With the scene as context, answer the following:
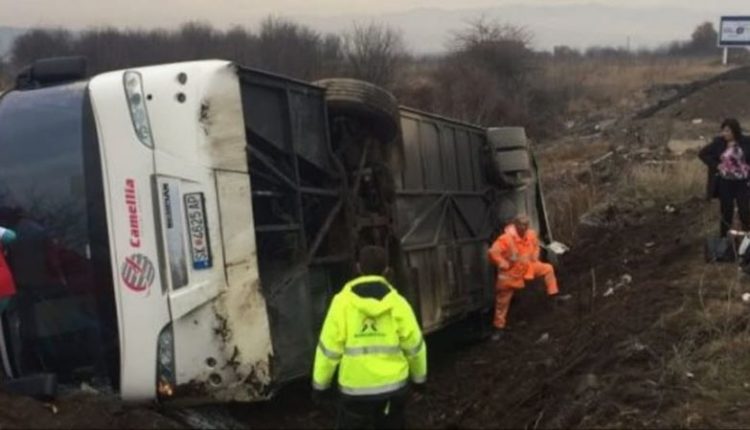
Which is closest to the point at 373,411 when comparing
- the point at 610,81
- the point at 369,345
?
the point at 369,345

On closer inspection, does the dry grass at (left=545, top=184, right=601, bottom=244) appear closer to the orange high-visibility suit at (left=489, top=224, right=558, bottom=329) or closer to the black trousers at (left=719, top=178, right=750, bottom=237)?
the black trousers at (left=719, top=178, right=750, bottom=237)

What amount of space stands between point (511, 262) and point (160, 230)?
4861 mm

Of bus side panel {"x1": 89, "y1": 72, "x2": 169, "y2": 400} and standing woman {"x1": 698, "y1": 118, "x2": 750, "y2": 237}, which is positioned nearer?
bus side panel {"x1": 89, "y1": 72, "x2": 169, "y2": 400}

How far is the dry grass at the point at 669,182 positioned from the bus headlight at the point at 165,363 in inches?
516

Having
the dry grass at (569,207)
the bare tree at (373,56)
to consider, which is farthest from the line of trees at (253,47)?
the dry grass at (569,207)

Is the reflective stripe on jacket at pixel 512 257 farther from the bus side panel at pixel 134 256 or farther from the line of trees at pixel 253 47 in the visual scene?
the line of trees at pixel 253 47

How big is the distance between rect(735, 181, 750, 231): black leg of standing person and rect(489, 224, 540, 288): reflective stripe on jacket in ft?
7.18

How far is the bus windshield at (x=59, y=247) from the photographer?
16.7 feet

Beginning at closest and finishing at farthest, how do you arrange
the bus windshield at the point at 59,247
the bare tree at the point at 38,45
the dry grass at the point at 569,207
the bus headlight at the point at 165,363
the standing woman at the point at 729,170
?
the bus headlight at the point at 165,363 → the bus windshield at the point at 59,247 → the standing woman at the point at 729,170 → the dry grass at the point at 569,207 → the bare tree at the point at 38,45

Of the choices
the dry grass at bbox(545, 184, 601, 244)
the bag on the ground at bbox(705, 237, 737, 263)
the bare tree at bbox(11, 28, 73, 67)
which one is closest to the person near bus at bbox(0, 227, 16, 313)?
the bag on the ground at bbox(705, 237, 737, 263)

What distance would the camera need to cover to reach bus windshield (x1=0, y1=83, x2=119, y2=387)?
16.7ft

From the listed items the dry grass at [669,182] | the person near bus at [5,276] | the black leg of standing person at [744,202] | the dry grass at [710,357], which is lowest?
the dry grass at [669,182]

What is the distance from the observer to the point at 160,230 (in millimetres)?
5035

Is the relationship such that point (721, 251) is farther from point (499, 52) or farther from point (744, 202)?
point (499, 52)
